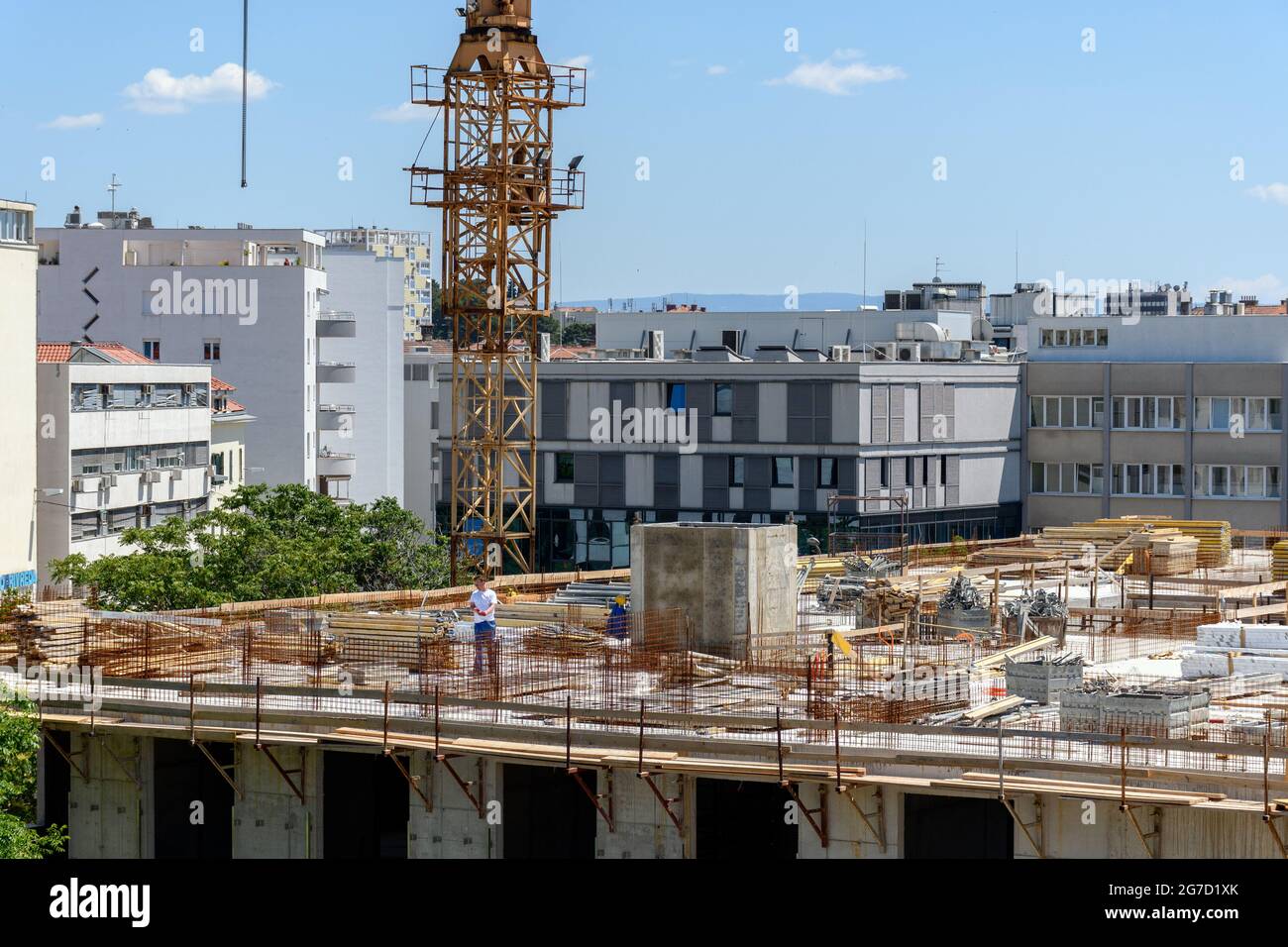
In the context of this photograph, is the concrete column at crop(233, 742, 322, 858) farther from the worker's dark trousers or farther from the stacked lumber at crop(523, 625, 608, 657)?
the stacked lumber at crop(523, 625, 608, 657)

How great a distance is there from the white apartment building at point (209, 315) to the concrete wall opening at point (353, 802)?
7626cm

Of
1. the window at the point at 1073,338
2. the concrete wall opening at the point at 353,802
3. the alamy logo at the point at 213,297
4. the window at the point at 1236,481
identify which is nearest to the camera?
the concrete wall opening at the point at 353,802

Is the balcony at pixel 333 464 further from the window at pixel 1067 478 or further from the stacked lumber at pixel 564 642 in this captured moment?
the stacked lumber at pixel 564 642

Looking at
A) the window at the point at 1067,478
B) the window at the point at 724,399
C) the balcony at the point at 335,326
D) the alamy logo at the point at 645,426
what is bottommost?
the window at the point at 1067,478

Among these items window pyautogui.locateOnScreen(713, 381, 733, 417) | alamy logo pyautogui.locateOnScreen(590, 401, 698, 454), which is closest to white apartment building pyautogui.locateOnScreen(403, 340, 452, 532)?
alamy logo pyautogui.locateOnScreen(590, 401, 698, 454)

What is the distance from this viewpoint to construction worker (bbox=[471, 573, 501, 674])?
39.5m

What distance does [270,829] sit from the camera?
39.2 m

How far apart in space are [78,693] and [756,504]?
60988mm

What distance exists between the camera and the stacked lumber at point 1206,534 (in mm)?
68875

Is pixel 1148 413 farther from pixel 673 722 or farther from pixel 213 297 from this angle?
pixel 673 722

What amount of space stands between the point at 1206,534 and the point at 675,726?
40.6 metres

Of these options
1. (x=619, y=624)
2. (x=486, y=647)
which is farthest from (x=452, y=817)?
(x=619, y=624)
